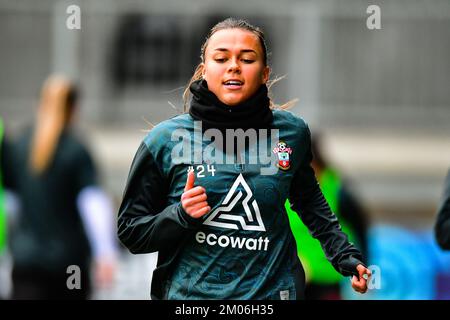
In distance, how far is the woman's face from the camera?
3.71 m

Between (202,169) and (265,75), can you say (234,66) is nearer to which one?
(265,75)

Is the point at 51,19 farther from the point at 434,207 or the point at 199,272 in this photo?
the point at 199,272

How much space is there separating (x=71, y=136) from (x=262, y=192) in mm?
3083

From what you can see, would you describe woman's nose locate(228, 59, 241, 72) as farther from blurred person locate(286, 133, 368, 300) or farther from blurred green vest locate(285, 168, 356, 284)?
blurred person locate(286, 133, 368, 300)

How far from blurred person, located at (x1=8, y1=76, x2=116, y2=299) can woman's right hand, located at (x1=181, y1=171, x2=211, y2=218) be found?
112 inches

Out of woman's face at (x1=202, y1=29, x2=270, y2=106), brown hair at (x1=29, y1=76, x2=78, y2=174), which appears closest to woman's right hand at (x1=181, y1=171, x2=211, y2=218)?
woman's face at (x1=202, y1=29, x2=270, y2=106)

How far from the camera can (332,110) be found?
11.5 m

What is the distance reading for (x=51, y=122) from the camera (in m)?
6.59

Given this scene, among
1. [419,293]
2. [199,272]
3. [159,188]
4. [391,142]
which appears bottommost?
[419,293]

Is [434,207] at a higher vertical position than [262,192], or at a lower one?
lower

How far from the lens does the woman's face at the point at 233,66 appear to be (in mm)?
3711

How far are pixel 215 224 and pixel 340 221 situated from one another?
11.4ft
